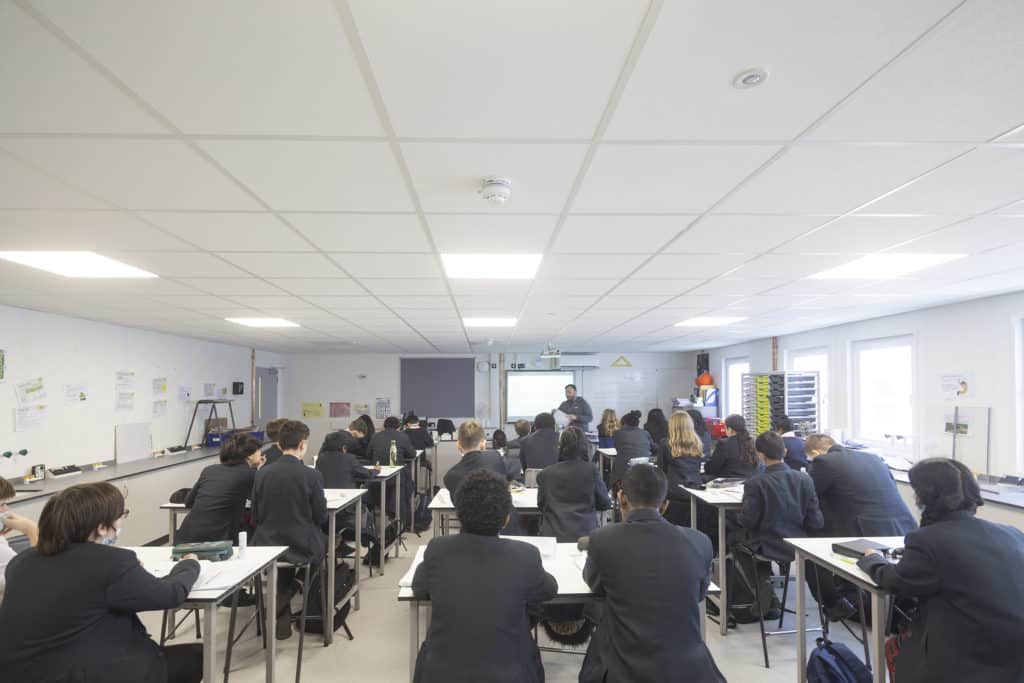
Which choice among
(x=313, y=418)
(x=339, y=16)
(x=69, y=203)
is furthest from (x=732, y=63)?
(x=313, y=418)

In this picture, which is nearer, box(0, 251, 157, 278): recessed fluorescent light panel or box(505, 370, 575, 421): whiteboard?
box(0, 251, 157, 278): recessed fluorescent light panel

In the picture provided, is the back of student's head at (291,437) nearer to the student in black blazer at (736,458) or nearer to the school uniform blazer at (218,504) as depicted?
the school uniform blazer at (218,504)

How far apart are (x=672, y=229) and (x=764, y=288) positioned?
6.51 ft

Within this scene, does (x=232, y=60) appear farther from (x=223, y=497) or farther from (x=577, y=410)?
(x=577, y=410)

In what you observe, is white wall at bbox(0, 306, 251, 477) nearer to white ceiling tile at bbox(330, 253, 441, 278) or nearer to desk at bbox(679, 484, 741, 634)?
white ceiling tile at bbox(330, 253, 441, 278)

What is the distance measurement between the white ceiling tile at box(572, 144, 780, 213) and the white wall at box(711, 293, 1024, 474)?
3.95 meters

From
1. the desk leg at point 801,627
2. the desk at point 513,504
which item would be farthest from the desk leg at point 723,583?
the desk at point 513,504

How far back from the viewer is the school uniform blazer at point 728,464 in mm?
4367

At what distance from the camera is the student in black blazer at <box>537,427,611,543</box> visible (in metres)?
3.28

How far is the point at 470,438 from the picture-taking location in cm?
398

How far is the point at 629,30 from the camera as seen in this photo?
1126 millimetres

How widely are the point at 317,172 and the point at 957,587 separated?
2.68m

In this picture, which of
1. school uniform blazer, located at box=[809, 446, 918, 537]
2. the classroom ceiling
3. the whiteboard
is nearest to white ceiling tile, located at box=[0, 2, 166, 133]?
the classroom ceiling

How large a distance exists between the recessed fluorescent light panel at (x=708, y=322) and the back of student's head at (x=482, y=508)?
15.0 feet
